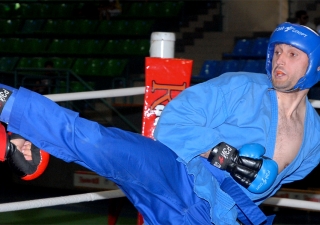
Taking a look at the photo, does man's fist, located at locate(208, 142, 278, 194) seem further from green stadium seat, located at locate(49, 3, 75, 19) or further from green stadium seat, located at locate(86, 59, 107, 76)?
green stadium seat, located at locate(49, 3, 75, 19)

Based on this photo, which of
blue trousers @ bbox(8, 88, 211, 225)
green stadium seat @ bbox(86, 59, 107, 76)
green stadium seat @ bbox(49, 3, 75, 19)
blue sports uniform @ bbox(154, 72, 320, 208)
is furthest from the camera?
green stadium seat @ bbox(49, 3, 75, 19)

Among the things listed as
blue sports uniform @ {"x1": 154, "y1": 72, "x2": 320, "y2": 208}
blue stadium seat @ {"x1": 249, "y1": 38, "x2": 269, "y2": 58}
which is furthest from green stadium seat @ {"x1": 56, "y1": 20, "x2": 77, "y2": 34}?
blue sports uniform @ {"x1": 154, "y1": 72, "x2": 320, "y2": 208}

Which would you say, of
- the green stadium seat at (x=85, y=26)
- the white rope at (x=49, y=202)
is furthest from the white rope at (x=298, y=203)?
the green stadium seat at (x=85, y=26)

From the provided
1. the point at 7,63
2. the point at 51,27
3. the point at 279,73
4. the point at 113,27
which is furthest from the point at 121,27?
the point at 279,73

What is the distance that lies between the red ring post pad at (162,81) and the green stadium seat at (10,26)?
793 centimetres

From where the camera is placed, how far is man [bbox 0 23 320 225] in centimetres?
180

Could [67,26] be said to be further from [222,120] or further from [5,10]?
[222,120]

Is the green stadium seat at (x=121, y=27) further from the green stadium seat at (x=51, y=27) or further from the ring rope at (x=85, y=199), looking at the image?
the ring rope at (x=85, y=199)

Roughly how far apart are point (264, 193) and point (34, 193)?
11.2 feet

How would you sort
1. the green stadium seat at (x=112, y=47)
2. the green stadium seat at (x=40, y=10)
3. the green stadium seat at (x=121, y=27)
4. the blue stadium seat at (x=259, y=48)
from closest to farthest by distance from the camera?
1. the blue stadium seat at (x=259, y=48)
2. the green stadium seat at (x=112, y=47)
3. the green stadium seat at (x=121, y=27)
4. the green stadium seat at (x=40, y=10)

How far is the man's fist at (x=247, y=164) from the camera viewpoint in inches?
77.9

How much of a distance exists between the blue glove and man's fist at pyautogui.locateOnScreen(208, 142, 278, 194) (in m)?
0.68

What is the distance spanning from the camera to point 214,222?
201 cm

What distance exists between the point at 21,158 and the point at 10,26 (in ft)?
28.2
